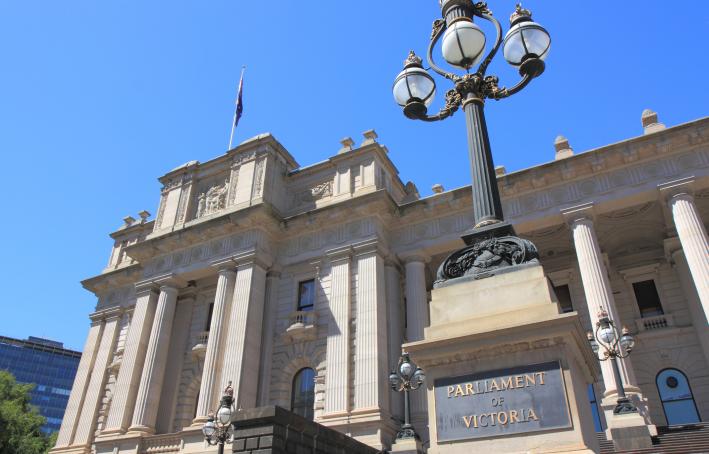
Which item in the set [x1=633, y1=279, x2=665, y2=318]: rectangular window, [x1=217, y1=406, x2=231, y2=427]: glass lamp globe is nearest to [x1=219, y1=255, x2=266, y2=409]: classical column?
[x1=217, y1=406, x2=231, y2=427]: glass lamp globe

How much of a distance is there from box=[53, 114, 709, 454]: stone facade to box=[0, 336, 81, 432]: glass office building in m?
94.7

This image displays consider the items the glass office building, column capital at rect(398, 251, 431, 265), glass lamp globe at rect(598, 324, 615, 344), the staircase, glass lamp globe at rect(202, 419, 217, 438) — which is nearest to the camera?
glass lamp globe at rect(598, 324, 615, 344)

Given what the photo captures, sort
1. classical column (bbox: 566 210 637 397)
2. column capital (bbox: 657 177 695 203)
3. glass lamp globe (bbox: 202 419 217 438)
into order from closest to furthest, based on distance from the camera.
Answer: glass lamp globe (bbox: 202 419 217 438) → classical column (bbox: 566 210 637 397) → column capital (bbox: 657 177 695 203)

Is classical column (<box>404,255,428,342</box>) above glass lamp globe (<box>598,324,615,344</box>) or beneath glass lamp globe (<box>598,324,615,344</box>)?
above

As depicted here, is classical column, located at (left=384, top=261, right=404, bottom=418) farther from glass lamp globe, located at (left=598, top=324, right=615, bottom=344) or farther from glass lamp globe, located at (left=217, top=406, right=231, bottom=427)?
glass lamp globe, located at (left=598, top=324, right=615, bottom=344)

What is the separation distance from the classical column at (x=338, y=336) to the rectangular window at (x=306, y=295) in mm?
1327

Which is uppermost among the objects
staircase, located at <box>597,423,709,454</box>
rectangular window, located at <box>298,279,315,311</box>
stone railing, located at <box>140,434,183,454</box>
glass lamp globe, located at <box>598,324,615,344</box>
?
rectangular window, located at <box>298,279,315,311</box>

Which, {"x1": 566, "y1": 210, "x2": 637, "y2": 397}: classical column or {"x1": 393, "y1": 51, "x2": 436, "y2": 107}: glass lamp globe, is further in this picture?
{"x1": 566, "y1": 210, "x2": 637, "y2": 397}: classical column

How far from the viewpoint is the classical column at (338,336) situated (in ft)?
62.7

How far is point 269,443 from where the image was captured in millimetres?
9891

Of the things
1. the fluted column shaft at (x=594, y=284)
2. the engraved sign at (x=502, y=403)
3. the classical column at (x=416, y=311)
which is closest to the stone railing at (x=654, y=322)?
the fluted column shaft at (x=594, y=284)

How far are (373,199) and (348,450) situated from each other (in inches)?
430

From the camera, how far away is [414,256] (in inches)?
879

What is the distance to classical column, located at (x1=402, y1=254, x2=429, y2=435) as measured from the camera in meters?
18.5
